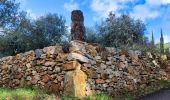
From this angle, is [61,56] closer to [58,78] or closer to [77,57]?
[77,57]

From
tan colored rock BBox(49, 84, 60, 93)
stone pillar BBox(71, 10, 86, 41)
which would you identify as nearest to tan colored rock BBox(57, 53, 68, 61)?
tan colored rock BBox(49, 84, 60, 93)

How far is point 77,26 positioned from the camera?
60.8ft

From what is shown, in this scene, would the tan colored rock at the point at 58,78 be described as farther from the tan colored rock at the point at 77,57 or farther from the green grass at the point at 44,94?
the tan colored rock at the point at 77,57

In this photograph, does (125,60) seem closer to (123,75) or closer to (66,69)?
(123,75)

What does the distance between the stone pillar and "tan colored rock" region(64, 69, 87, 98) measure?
13.8ft

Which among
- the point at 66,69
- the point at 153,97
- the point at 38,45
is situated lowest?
the point at 153,97

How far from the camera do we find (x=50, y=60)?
598 inches

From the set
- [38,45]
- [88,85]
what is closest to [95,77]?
[88,85]

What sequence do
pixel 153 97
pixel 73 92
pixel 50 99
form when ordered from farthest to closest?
pixel 153 97 → pixel 73 92 → pixel 50 99

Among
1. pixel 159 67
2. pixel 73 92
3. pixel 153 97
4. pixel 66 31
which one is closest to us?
pixel 73 92

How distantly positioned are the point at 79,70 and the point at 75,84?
1.90ft

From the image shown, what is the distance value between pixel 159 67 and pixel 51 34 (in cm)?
760

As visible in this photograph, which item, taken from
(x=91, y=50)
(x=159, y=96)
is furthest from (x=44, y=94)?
(x=159, y=96)

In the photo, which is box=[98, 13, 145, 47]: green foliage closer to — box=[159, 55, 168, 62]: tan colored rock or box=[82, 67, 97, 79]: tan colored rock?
box=[159, 55, 168, 62]: tan colored rock
